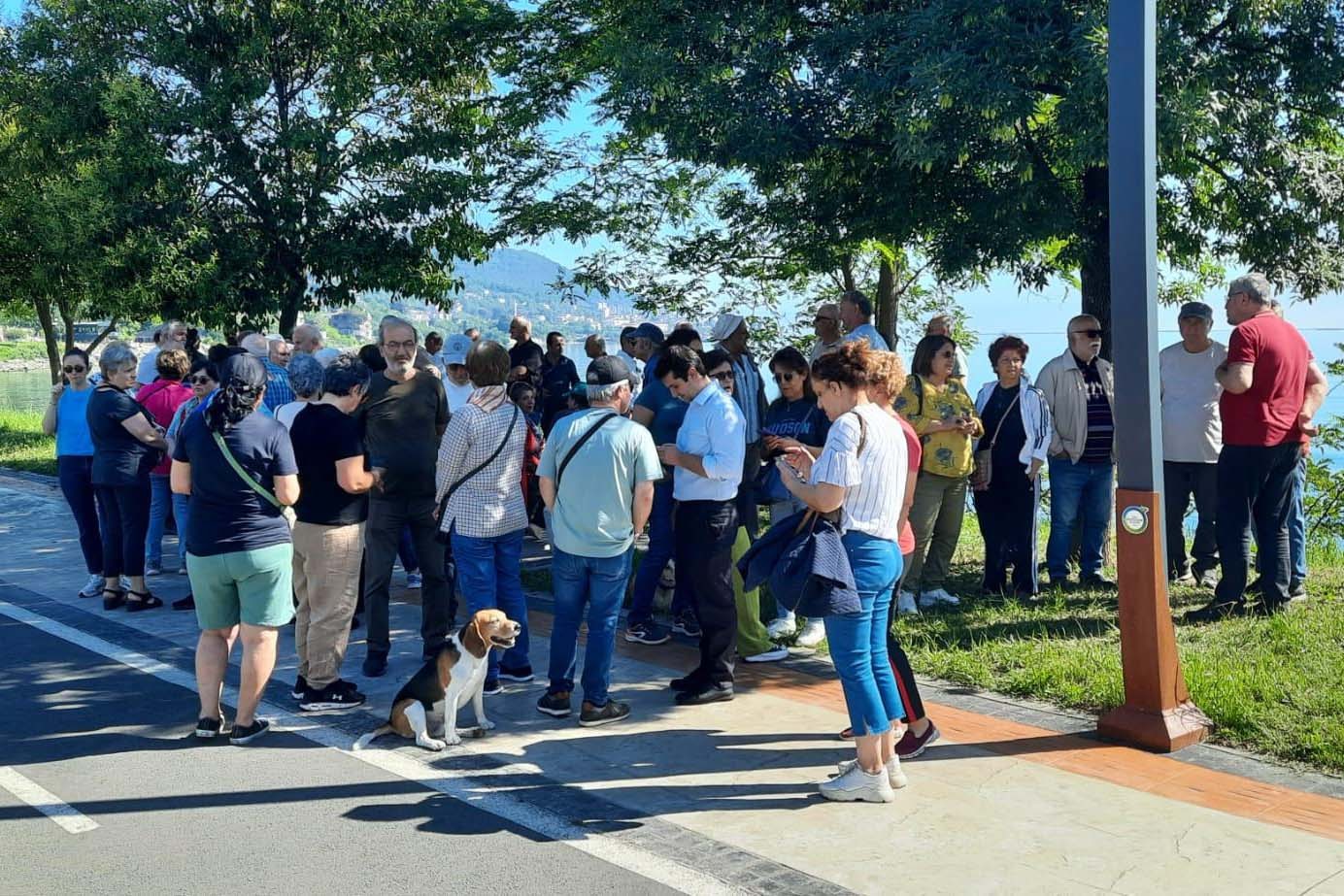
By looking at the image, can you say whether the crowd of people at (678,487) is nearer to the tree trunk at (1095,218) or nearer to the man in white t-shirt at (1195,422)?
the man in white t-shirt at (1195,422)

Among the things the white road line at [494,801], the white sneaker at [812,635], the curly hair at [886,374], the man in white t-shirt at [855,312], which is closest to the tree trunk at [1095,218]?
the man in white t-shirt at [855,312]

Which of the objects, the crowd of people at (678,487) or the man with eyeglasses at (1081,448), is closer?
the crowd of people at (678,487)

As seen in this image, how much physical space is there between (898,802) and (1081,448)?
419 centimetres

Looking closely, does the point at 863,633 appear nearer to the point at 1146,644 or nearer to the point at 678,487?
the point at 1146,644

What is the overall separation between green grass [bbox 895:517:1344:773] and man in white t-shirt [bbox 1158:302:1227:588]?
1.43 feet

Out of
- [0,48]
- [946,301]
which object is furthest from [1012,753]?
[0,48]

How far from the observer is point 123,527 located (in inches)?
342

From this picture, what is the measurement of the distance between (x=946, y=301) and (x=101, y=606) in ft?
41.6

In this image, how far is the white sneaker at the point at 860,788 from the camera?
499cm

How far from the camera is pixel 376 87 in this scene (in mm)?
16094

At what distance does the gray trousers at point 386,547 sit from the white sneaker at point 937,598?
341 centimetres

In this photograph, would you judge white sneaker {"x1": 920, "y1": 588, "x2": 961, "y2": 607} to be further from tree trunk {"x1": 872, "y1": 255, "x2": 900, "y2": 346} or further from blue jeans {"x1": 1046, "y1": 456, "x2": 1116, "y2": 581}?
tree trunk {"x1": 872, "y1": 255, "x2": 900, "y2": 346}

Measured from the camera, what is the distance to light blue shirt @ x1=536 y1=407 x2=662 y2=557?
5.89 metres

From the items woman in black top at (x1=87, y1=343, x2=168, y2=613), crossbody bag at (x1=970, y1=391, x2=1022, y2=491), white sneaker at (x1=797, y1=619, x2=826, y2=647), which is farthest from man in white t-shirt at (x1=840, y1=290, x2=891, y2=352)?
woman in black top at (x1=87, y1=343, x2=168, y2=613)
